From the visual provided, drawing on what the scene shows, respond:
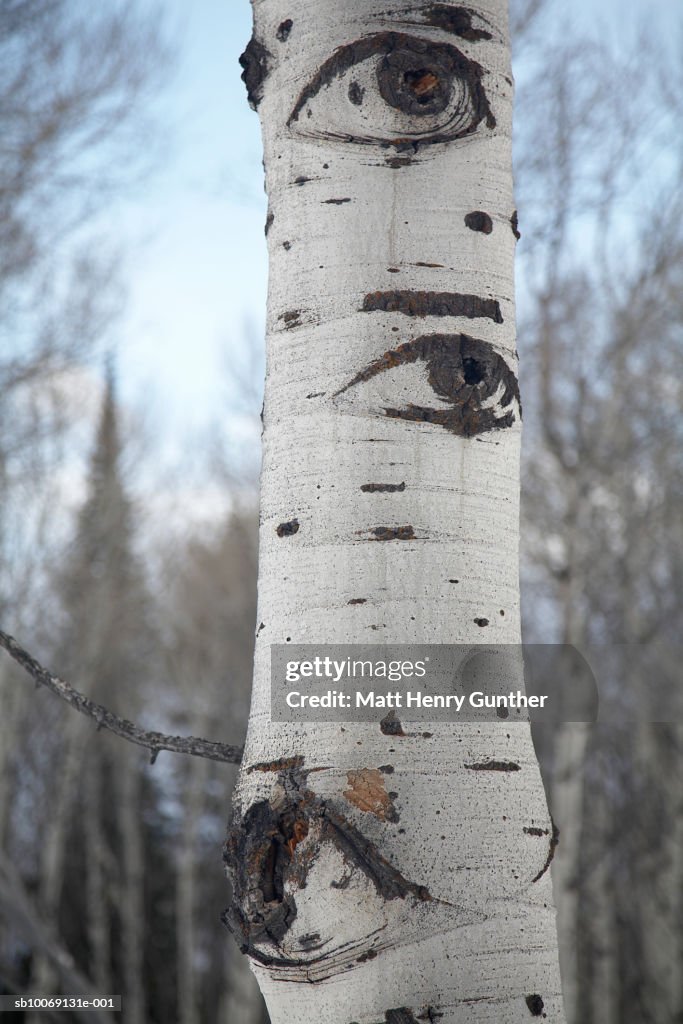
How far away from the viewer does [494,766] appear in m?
0.89

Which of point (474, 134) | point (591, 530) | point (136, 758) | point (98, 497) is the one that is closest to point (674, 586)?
point (591, 530)

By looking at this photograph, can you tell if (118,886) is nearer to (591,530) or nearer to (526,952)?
(591,530)

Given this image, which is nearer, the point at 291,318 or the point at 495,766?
the point at 495,766

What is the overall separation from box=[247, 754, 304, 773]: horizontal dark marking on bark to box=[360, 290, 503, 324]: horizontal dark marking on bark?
484mm

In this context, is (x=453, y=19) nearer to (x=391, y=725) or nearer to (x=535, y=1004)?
(x=391, y=725)

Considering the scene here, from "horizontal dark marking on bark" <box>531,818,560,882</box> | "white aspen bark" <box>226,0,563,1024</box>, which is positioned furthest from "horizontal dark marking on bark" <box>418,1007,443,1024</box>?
"horizontal dark marking on bark" <box>531,818,560,882</box>

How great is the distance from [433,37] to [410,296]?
321 millimetres

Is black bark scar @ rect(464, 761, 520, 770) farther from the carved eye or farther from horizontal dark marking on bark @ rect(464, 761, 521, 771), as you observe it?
the carved eye

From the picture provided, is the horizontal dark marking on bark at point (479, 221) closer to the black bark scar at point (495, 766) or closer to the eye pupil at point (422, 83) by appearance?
the eye pupil at point (422, 83)

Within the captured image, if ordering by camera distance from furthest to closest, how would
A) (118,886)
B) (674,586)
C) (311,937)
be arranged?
(118,886)
(674,586)
(311,937)

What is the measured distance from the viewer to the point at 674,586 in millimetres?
8250

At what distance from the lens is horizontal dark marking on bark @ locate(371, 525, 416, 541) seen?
92cm

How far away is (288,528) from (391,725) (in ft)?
0.78

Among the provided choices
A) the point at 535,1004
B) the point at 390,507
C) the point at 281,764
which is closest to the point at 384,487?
the point at 390,507
